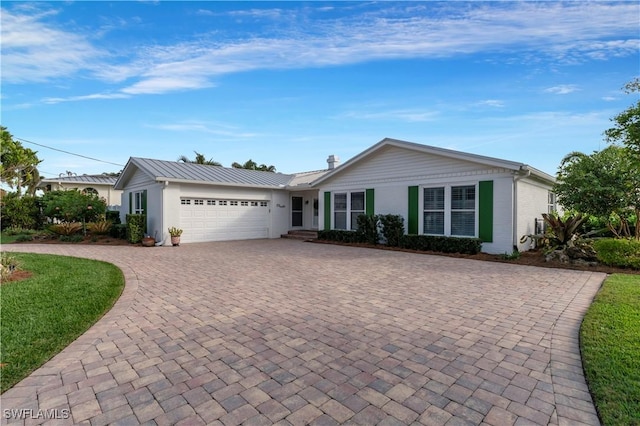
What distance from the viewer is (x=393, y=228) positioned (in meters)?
12.7

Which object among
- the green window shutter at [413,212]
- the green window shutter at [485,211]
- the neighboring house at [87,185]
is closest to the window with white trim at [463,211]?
the green window shutter at [485,211]

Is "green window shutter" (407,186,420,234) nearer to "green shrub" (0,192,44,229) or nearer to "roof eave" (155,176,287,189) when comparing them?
"roof eave" (155,176,287,189)

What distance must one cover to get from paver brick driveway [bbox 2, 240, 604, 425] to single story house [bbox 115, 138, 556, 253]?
4668 millimetres

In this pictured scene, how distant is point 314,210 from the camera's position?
18.5 metres

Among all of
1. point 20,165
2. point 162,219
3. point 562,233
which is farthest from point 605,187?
point 20,165

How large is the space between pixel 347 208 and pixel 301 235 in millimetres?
3447

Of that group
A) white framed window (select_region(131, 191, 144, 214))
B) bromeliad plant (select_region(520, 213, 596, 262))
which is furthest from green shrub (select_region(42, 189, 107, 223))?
bromeliad plant (select_region(520, 213, 596, 262))

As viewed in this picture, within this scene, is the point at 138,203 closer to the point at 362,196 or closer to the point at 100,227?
the point at 100,227

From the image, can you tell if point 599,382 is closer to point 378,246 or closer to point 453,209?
point 453,209

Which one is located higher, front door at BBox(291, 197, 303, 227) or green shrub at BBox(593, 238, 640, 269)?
front door at BBox(291, 197, 303, 227)

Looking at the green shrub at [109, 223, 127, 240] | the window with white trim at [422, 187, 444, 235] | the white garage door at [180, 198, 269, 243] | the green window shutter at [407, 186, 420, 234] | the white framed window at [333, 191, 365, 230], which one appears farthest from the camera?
the green shrub at [109, 223, 127, 240]

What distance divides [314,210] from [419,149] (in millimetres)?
7907

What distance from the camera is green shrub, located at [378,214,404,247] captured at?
12547 mm

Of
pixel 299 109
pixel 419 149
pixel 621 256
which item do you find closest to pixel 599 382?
pixel 621 256
